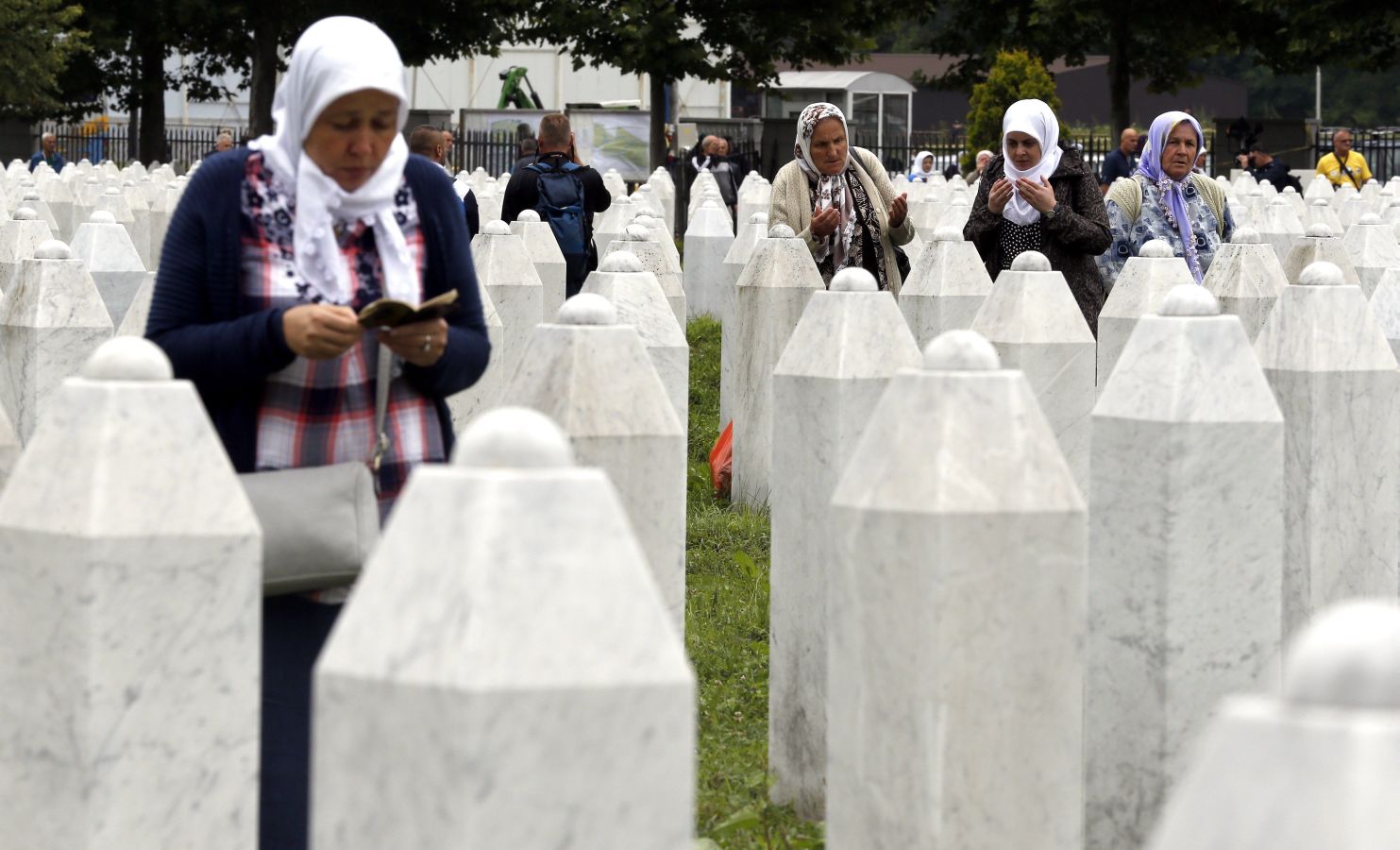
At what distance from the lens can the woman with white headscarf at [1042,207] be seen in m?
8.70

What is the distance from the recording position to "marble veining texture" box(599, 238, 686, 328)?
35.8 ft

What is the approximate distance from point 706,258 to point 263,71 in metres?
25.0

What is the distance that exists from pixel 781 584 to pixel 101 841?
102 inches

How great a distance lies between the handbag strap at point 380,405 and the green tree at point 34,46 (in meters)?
37.0

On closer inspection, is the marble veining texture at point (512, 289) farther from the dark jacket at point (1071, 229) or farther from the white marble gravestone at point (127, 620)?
the white marble gravestone at point (127, 620)

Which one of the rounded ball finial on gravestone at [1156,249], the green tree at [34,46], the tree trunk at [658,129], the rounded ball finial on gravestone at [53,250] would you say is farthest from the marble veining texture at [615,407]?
the green tree at [34,46]

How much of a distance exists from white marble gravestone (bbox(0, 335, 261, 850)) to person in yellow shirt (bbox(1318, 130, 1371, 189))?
90.5 feet

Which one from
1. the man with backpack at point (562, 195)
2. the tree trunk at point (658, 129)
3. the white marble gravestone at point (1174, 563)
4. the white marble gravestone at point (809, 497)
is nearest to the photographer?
the white marble gravestone at point (1174, 563)

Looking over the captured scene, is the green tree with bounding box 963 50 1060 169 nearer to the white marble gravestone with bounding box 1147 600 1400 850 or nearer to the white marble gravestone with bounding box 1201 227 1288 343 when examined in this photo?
the white marble gravestone with bounding box 1201 227 1288 343

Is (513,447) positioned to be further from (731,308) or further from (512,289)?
(731,308)

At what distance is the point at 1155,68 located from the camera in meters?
41.8

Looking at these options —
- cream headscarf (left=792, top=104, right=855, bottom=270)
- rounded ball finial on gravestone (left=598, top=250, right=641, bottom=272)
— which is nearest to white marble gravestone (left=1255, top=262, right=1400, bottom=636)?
rounded ball finial on gravestone (left=598, top=250, right=641, bottom=272)

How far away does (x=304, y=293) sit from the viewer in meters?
3.90

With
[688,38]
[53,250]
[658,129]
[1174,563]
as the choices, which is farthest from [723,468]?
[688,38]
